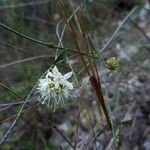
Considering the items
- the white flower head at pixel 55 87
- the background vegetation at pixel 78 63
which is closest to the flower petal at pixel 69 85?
the white flower head at pixel 55 87

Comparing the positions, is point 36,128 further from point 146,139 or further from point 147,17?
point 147,17

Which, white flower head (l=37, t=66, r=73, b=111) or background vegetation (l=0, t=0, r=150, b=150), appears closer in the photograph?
white flower head (l=37, t=66, r=73, b=111)

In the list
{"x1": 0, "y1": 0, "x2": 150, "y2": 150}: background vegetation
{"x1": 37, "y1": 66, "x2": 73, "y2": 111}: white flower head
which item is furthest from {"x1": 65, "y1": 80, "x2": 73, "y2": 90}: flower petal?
{"x1": 0, "y1": 0, "x2": 150, "y2": 150}: background vegetation

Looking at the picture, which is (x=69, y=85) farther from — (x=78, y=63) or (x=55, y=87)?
(x=78, y=63)

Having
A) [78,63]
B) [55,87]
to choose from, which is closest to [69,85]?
[55,87]

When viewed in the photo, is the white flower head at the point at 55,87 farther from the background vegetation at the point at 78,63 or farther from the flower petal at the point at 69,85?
the background vegetation at the point at 78,63

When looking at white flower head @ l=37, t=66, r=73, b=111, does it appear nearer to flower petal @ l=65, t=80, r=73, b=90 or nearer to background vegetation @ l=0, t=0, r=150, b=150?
flower petal @ l=65, t=80, r=73, b=90

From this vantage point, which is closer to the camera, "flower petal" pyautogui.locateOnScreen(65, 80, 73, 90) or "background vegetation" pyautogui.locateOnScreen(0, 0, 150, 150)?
"flower petal" pyautogui.locateOnScreen(65, 80, 73, 90)

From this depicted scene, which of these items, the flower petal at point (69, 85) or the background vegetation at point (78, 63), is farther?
the background vegetation at point (78, 63)

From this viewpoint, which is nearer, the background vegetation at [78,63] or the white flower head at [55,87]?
the white flower head at [55,87]
